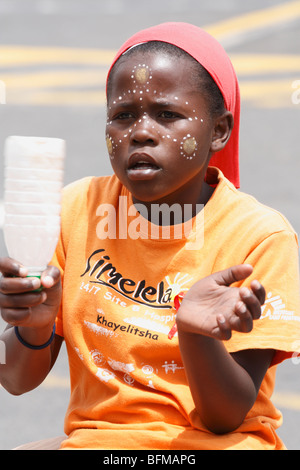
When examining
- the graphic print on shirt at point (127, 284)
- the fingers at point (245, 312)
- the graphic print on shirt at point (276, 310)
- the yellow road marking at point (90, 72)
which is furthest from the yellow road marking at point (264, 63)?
the fingers at point (245, 312)

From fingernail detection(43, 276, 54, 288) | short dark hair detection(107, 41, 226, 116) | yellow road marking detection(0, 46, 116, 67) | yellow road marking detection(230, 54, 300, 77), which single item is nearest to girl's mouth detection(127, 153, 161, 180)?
short dark hair detection(107, 41, 226, 116)

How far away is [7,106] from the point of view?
9.41 metres

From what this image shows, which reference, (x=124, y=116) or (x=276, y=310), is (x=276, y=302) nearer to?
(x=276, y=310)

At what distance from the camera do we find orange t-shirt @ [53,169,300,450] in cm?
243

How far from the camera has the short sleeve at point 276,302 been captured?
2.41 metres

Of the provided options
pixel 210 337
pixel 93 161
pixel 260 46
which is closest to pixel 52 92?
pixel 93 161

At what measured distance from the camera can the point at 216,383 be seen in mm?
2328

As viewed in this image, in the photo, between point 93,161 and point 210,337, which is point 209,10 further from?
point 210,337

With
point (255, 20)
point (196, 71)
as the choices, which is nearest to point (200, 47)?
point (196, 71)

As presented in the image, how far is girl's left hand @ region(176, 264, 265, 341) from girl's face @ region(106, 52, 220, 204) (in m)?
0.45

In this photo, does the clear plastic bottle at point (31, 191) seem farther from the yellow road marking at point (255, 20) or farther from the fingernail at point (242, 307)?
the yellow road marking at point (255, 20)

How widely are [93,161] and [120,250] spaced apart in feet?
18.1

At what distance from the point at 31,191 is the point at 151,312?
1.86 ft
